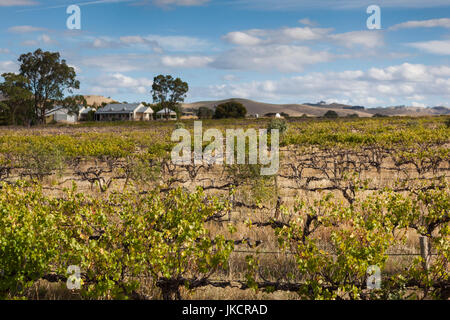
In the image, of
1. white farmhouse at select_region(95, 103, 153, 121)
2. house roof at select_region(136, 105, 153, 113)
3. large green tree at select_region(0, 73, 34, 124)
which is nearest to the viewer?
large green tree at select_region(0, 73, 34, 124)

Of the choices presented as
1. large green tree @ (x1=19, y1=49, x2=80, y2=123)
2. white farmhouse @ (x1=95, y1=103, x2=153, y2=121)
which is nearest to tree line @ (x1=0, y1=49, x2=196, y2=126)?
large green tree @ (x1=19, y1=49, x2=80, y2=123)

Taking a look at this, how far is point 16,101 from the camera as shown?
6588 cm

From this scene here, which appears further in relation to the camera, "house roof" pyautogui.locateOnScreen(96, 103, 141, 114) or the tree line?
"house roof" pyautogui.locateOnScreen(96, 103, 141, 114)

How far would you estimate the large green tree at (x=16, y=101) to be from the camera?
62.5 meters

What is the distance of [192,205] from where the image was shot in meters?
Result: 6.90

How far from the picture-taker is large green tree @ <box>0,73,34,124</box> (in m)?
62.5

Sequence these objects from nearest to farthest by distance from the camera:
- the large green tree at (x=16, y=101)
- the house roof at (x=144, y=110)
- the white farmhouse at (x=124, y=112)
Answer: the large green tree at (x=16, y=101) < the white farmhouse at (x=124, y=112) < the house roof at (x=144, y=110)

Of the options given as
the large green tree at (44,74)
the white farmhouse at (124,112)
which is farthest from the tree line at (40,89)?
the white farmhouse at (124,112)

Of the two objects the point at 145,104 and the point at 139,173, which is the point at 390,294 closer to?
the point at 139,173

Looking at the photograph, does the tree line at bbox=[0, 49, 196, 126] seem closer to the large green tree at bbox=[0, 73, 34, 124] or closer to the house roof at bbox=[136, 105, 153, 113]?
the large green tree at bbox=[0, 73, 34, 124]

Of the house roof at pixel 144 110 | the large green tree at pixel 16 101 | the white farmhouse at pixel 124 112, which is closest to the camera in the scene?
the large green tree at pixel 16 101

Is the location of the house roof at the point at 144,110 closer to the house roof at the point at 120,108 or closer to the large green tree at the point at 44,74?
the house roof at the point at 120,108

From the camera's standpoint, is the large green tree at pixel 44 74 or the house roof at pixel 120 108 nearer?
the large green tree at pixel 44 74

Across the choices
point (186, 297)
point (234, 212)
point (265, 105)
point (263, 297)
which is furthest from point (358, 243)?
point (265, 105)
